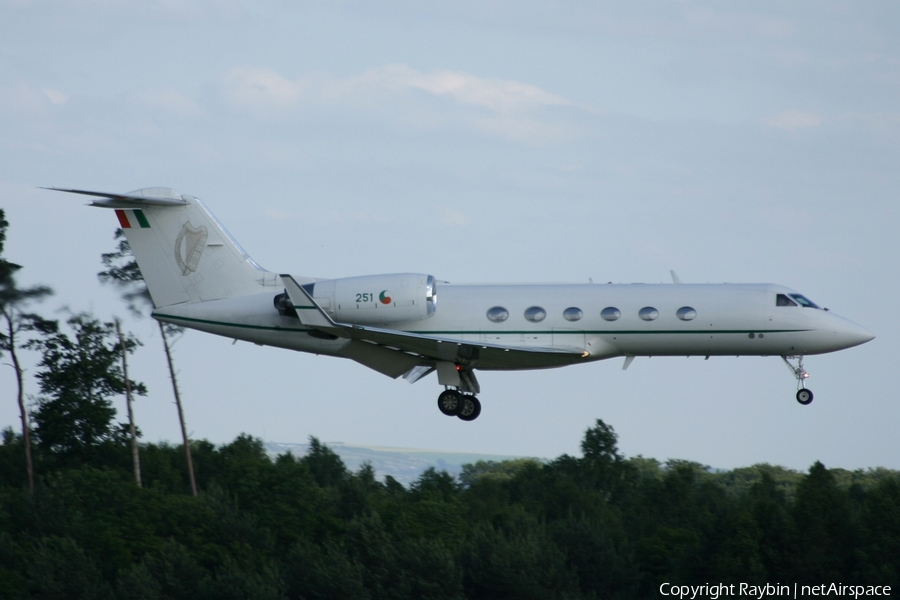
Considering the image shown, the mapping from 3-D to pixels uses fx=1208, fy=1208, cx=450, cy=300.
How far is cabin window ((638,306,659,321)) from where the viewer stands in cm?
2409

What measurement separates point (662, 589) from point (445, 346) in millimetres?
25275

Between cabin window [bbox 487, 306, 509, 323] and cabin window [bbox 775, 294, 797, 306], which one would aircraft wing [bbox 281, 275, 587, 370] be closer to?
cabin window [bbox 487, 306, 509, 323]

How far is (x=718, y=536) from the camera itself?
46.4 m

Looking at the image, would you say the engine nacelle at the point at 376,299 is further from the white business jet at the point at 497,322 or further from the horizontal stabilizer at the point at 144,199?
the horizontal stabilizer at the point at 144,199

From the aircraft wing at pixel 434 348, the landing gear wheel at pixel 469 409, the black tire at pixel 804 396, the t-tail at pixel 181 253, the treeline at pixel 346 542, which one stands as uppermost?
the t-tail at pixel 181 253

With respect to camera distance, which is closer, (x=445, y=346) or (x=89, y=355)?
(x=445, y=346)

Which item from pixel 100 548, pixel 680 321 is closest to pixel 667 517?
pixel 100 548

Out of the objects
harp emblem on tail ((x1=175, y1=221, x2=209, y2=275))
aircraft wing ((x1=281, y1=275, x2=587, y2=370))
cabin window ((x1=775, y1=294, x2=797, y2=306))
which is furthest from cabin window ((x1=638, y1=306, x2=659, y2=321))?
harp emblem on tail ((x1=175, y1=221, x2=209, y2=275))

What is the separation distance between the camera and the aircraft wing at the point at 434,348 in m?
22.5

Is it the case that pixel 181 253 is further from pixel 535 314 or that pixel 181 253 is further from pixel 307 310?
pixel 535 314

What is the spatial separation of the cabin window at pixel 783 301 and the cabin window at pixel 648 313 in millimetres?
2583

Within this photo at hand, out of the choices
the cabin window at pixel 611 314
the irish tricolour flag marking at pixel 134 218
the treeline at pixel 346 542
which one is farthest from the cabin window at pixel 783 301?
the treeline at pixel 346 542

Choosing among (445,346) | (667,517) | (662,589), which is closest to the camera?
(445,346)

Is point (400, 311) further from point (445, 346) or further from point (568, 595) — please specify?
point (568, 595)
